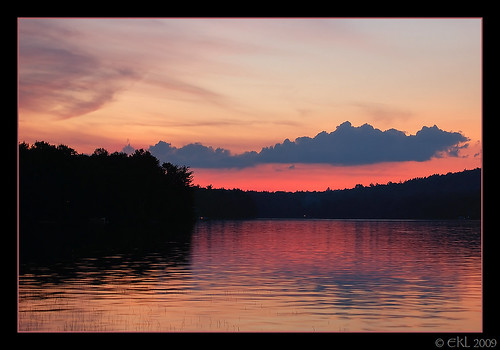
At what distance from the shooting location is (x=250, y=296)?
123ft

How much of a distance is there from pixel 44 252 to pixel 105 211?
127956 millimetres

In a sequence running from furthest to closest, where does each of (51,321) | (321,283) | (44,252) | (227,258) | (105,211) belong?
(105,211)
(44,252)
(227,258)
(321,283)
(51,321)

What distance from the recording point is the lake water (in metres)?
28.6

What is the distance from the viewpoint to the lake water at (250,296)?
2859 cm

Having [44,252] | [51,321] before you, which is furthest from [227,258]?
[51,321]

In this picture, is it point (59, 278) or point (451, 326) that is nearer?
point (451, 326)
